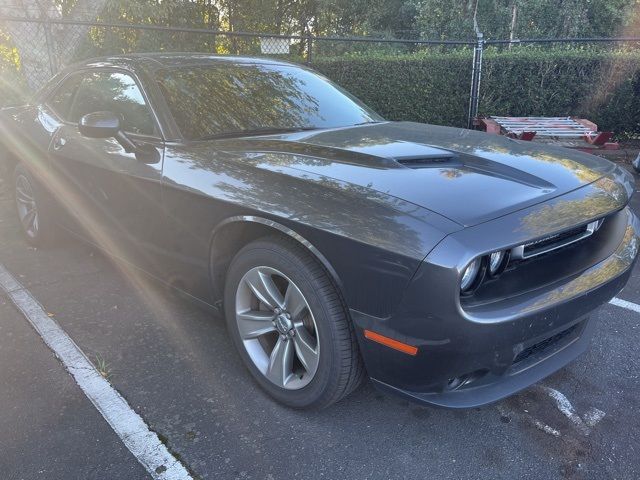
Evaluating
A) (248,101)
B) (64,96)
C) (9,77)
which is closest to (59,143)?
(64,96)

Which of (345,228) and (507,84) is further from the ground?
(507,84)

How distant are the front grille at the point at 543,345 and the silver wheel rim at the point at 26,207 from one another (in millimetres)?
3863

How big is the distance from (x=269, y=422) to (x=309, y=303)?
2.06 ft

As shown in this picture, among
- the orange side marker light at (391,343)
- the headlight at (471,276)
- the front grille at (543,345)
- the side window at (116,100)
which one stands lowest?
the front grille at (543,345)

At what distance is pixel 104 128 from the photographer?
2830 mm

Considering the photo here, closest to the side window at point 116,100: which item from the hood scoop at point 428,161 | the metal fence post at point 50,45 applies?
the hood scoop at point 428,161

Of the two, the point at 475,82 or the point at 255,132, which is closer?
the point at 255,132

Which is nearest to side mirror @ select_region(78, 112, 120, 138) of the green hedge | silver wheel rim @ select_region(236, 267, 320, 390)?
silver wheel rim @ select_region(236, 267, 320, 390)

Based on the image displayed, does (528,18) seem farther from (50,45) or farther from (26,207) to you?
(26,207)

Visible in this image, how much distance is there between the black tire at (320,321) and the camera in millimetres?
2072

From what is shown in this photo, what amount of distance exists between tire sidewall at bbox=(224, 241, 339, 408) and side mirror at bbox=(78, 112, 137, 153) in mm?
1038

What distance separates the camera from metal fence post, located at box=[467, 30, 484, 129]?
25.8ft

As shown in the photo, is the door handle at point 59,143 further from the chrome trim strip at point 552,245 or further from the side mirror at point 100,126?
the chrome trim strip at point 552,245

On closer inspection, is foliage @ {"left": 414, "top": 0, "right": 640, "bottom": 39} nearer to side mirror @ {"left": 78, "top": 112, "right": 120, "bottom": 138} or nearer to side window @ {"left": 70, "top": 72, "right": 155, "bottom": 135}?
side window @ {"left": 70, "top": 72, "right": 155, "bottom": 135}
